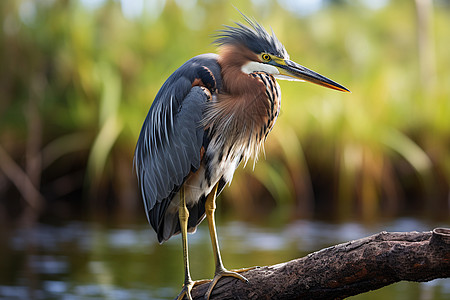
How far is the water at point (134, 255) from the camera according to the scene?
290 inches

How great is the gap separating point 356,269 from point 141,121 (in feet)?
33.9

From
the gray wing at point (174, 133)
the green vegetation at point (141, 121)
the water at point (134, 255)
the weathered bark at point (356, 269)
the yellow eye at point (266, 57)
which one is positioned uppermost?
the green vegetation at point (141, 121)

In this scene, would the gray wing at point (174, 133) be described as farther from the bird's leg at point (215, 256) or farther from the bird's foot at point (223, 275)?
Answer: the bird's foot at point (223, 275)

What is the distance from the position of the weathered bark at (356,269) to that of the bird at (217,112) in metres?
0.50

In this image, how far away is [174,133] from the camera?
4.94 meters

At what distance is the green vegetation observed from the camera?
1350 cm

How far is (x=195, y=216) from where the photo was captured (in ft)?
17.0

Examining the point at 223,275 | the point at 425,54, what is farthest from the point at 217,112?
the point at 425,54

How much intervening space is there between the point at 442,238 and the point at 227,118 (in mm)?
1849

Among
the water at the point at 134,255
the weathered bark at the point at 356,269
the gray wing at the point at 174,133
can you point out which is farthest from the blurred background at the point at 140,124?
the weathered bark at the point at 356,269

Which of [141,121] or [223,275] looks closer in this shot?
[223,275]

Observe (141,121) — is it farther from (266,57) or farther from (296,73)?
(296,73)

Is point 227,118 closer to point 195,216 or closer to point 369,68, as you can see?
point 195,216

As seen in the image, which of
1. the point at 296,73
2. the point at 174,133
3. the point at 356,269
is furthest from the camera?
the point at 174,133
